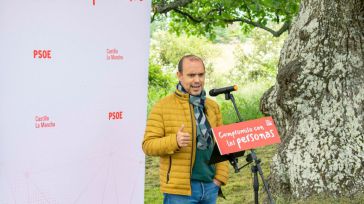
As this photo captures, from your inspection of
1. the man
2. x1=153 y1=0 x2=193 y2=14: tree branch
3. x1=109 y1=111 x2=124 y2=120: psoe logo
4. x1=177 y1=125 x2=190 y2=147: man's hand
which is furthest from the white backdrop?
x1=153 y1=0 x2=193 y2=14: tree branch

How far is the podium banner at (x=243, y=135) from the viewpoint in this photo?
4316mm

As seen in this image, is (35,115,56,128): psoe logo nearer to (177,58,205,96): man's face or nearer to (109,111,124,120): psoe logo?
(109,111,124,120): psoe logo

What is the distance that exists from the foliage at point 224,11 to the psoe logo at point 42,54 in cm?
542

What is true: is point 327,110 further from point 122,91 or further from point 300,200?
point 122,91

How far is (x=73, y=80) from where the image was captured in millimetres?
5812

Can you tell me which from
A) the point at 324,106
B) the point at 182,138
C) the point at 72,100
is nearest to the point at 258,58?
the point at 324,106

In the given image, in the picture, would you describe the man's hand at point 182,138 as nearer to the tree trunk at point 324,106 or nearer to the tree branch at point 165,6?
the tree trunk at point 324,106

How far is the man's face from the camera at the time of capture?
14.5 feet

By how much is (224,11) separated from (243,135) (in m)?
8.94

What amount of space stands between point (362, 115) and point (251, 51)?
55.1 ft

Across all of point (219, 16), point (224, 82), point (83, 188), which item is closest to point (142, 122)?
point (83, 188)

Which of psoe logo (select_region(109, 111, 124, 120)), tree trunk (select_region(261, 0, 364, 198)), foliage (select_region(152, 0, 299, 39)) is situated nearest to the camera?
psoe logo (select_region(109, 111, 124, 120))

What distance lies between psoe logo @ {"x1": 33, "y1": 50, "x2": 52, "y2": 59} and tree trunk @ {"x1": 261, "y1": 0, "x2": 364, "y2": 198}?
2.32m

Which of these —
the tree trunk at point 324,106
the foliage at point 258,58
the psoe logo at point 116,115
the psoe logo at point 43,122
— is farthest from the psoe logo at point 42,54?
the foliage at point 258,58
